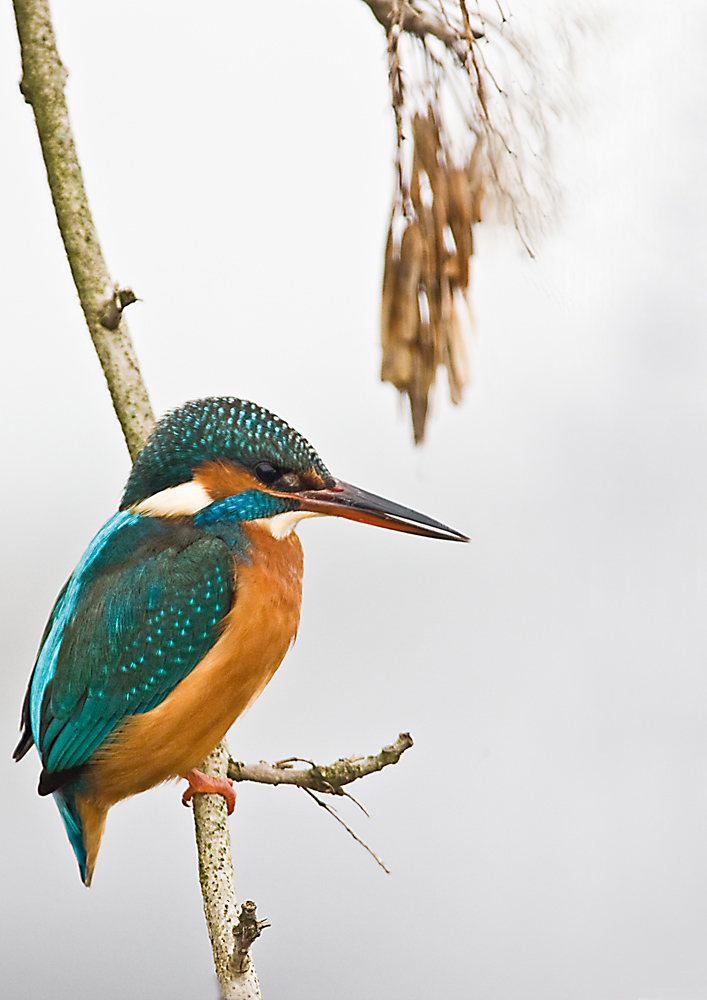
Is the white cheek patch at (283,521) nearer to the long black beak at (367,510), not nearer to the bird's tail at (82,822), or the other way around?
the long black beak at (367,510)

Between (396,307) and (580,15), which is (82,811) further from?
(580,15)

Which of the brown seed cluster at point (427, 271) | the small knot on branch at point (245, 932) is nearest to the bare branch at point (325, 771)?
the small knot on branch at point (245, 932)

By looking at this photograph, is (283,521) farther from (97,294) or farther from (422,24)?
(422,24)

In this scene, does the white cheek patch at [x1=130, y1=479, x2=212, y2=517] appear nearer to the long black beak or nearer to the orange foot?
the long black beak

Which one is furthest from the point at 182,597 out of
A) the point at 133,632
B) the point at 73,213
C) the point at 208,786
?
the point at 73,213

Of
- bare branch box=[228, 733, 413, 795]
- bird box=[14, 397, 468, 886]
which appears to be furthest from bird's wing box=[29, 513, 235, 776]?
bare branch box=[228, 733, 413, 795]

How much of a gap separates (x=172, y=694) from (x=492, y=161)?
0.39 m

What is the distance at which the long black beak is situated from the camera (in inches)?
21.2

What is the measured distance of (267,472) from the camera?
54 centimetres

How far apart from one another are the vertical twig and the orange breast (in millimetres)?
51

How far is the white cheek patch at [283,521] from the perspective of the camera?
1.79ft

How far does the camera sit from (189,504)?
1.81ft

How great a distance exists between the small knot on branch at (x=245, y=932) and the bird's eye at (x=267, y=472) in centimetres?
21

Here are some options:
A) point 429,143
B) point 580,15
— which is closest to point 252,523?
point 429,143
